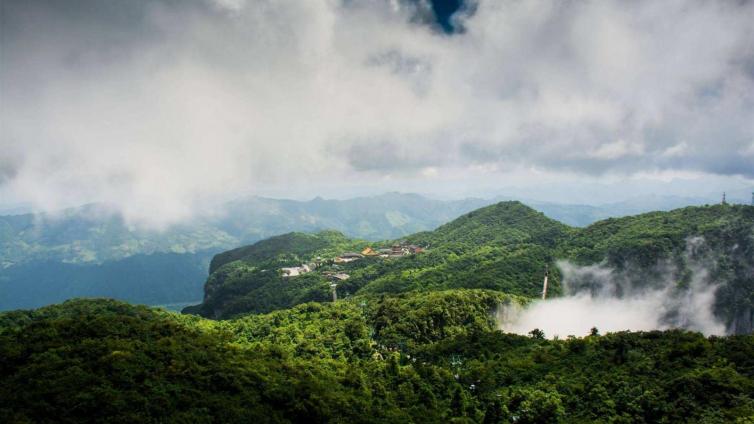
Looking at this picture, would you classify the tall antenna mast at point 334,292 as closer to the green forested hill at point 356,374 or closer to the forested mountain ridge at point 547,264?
the forested mountain ridge at point 547,264

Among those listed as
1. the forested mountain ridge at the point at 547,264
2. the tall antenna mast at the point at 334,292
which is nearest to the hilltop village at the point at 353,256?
the forested mountain ridge at the point at 547,264

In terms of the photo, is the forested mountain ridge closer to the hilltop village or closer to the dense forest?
the hilltop village

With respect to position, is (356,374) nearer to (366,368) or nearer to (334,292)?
(366,368)

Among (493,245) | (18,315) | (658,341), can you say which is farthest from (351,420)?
(493,245)

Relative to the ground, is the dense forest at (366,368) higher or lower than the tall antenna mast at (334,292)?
higher

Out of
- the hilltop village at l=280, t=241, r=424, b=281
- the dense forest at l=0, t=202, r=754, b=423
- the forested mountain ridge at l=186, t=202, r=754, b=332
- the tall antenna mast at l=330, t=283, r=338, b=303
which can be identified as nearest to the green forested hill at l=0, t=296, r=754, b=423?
the dense forest at l=0, t=202, r=754, b=423

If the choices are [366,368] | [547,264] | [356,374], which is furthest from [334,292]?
[356,374]

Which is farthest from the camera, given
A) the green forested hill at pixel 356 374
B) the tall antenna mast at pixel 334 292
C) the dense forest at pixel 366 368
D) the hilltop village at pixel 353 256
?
the hilltop village at pixel 353 256
